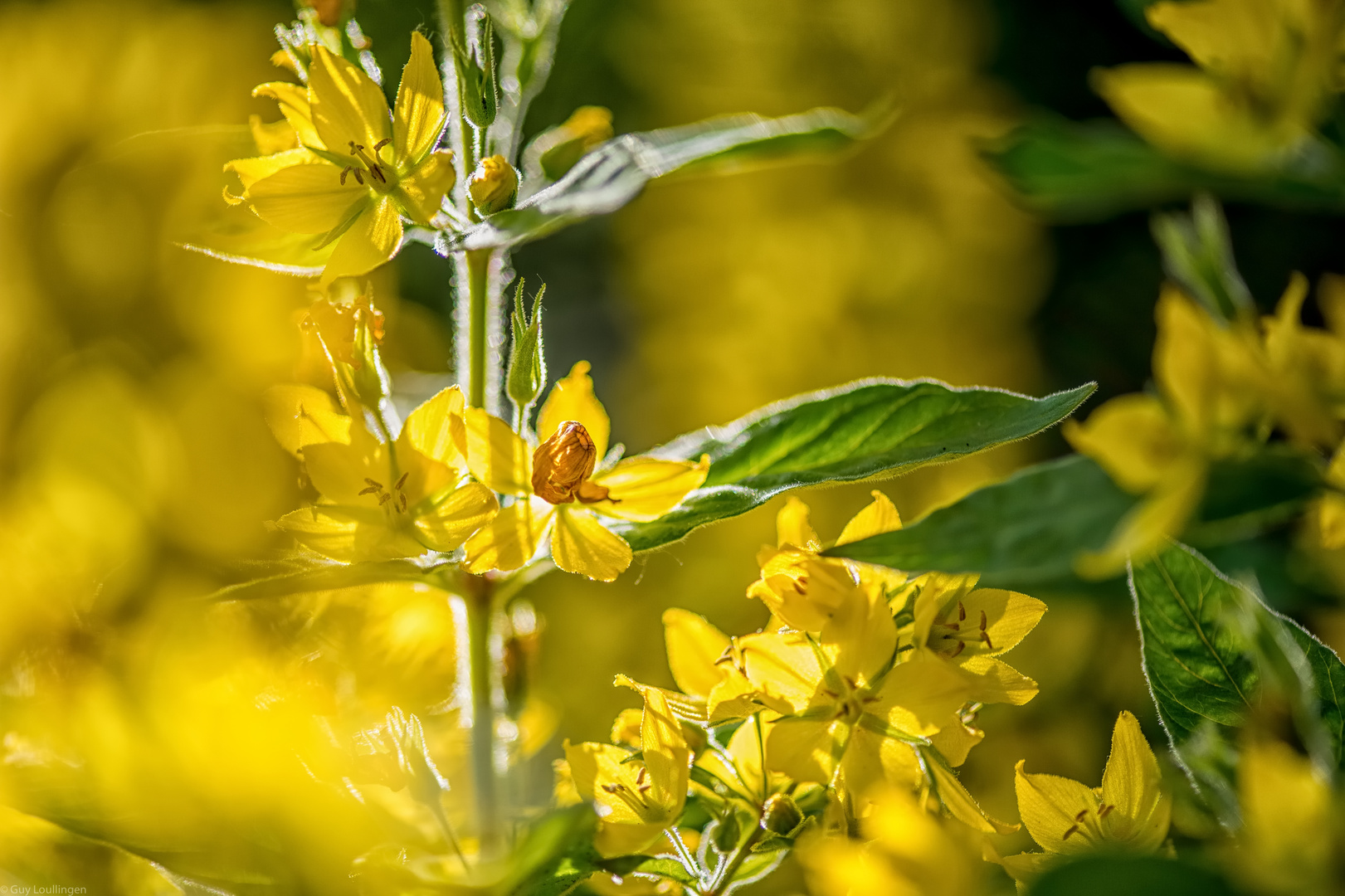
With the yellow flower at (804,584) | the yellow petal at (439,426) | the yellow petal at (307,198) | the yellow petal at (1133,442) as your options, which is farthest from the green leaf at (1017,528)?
the yellow petal at (307,198)

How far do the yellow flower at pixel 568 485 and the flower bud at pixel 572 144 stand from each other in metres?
0.13

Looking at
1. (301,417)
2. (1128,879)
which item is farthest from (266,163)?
(1128,879)

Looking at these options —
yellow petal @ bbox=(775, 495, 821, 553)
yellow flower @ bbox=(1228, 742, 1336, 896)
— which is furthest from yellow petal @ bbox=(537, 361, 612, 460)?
yellow flower @ bbox=(1228, 742, 1336, 896)

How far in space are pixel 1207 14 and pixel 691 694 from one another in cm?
40

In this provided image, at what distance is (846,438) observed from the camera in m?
0.58

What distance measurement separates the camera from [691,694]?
2.01ft

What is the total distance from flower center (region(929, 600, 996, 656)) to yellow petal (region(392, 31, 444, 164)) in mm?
349

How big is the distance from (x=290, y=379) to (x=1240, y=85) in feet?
2.78

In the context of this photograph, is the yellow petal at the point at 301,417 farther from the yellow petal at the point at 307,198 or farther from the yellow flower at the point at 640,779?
the yellow flower at the point at 640,779

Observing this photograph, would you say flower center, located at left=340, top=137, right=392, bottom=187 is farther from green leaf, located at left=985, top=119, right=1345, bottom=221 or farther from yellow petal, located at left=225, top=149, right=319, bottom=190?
green leaf, located at left=985, top=119, right=1345, bottom=221

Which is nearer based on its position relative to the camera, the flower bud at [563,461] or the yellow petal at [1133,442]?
the yellow petal at [1133,442]

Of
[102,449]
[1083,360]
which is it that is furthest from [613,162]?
[1083,360]

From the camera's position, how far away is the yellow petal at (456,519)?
545 mm

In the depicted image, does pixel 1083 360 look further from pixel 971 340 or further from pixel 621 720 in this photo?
pixel 621 720
